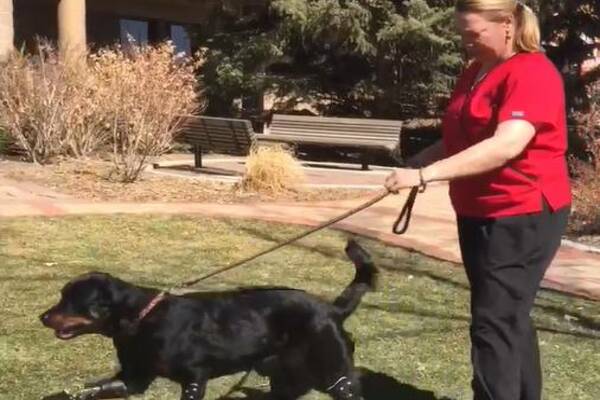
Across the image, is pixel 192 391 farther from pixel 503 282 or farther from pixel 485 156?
pixel 485 156

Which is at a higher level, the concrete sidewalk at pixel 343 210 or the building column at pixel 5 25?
the building column at pixel 5 25

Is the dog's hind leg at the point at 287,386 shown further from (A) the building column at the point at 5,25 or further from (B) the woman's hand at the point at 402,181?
(A) the building column at the point at 5,25

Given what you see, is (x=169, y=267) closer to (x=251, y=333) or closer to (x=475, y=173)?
(x=251, y=333)

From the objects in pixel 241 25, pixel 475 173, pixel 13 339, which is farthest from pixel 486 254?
pixel 241 25

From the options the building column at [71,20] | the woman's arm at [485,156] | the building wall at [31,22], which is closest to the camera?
the woman's arm at [485,156]

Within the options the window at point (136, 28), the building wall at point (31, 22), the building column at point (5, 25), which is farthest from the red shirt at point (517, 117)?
the window at point (136, 28)

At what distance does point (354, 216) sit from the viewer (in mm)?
9539

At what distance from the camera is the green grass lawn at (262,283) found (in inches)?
183

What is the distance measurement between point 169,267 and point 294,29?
947 centimetres

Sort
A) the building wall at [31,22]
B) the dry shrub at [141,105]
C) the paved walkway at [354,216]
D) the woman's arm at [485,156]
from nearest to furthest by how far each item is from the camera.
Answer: the woman's arm at [485,156] → the paved walkway at [354,216] → the dry shrub at [141,105] → the building wall at [31,22]

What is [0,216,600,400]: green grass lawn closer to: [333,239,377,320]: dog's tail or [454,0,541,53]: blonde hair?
[333,239,377,320]: dog's tail

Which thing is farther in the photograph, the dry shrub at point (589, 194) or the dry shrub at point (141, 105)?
the dry shrub at point (141, 105)

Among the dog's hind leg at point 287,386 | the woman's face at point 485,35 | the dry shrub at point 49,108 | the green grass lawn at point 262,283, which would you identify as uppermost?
the woman's face at point 485,35

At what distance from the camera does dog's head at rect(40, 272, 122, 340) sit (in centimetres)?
343
